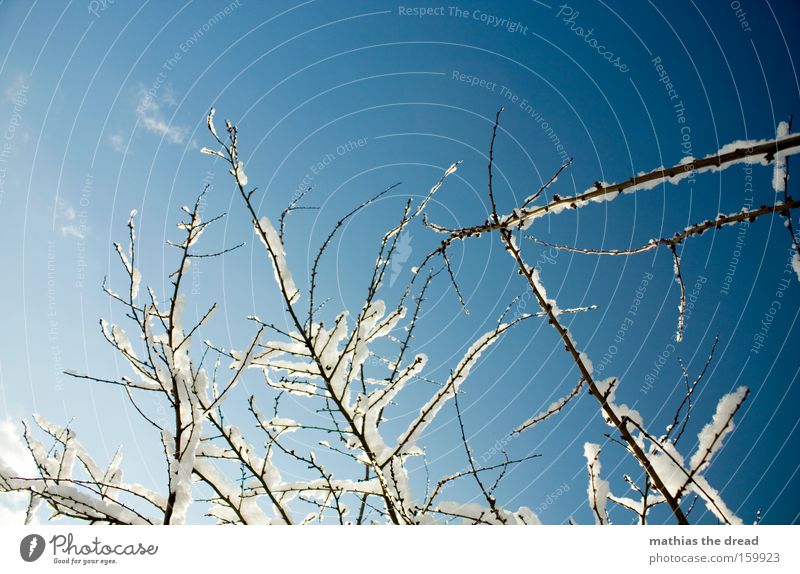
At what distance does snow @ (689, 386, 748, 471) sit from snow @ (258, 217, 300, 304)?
1.60 metres

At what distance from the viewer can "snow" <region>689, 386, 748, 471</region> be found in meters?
1.34

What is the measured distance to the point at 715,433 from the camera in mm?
1381

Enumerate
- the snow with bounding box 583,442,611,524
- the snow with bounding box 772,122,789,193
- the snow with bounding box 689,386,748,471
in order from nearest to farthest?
the snow with bounding box 772,122,789,193
the snow with bounding box 689,386,748,471
the snow with bounding box 583,442,611,524

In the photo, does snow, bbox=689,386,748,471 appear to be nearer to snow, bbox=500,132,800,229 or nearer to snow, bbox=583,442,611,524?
snow, bbox=583,442,611,524

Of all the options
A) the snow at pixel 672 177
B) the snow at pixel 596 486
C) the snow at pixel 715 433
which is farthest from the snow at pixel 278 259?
the snow at pixel 715 433

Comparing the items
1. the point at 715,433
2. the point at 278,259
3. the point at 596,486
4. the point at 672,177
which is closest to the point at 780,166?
the point at 672,177

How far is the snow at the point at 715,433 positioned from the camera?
1336 mm

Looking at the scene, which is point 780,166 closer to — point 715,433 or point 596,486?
point 715,433

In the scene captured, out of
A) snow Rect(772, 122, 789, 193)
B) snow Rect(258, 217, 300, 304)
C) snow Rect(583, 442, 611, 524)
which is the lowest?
snow Rect(583, 442, 611, 524)

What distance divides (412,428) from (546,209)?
1.15 m

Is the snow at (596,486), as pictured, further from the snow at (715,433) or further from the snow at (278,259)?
the snow at (278,259)

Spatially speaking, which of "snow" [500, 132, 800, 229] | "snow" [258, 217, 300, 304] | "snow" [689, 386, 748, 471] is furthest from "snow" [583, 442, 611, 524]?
"snow" [258, 217, 300, 304]
